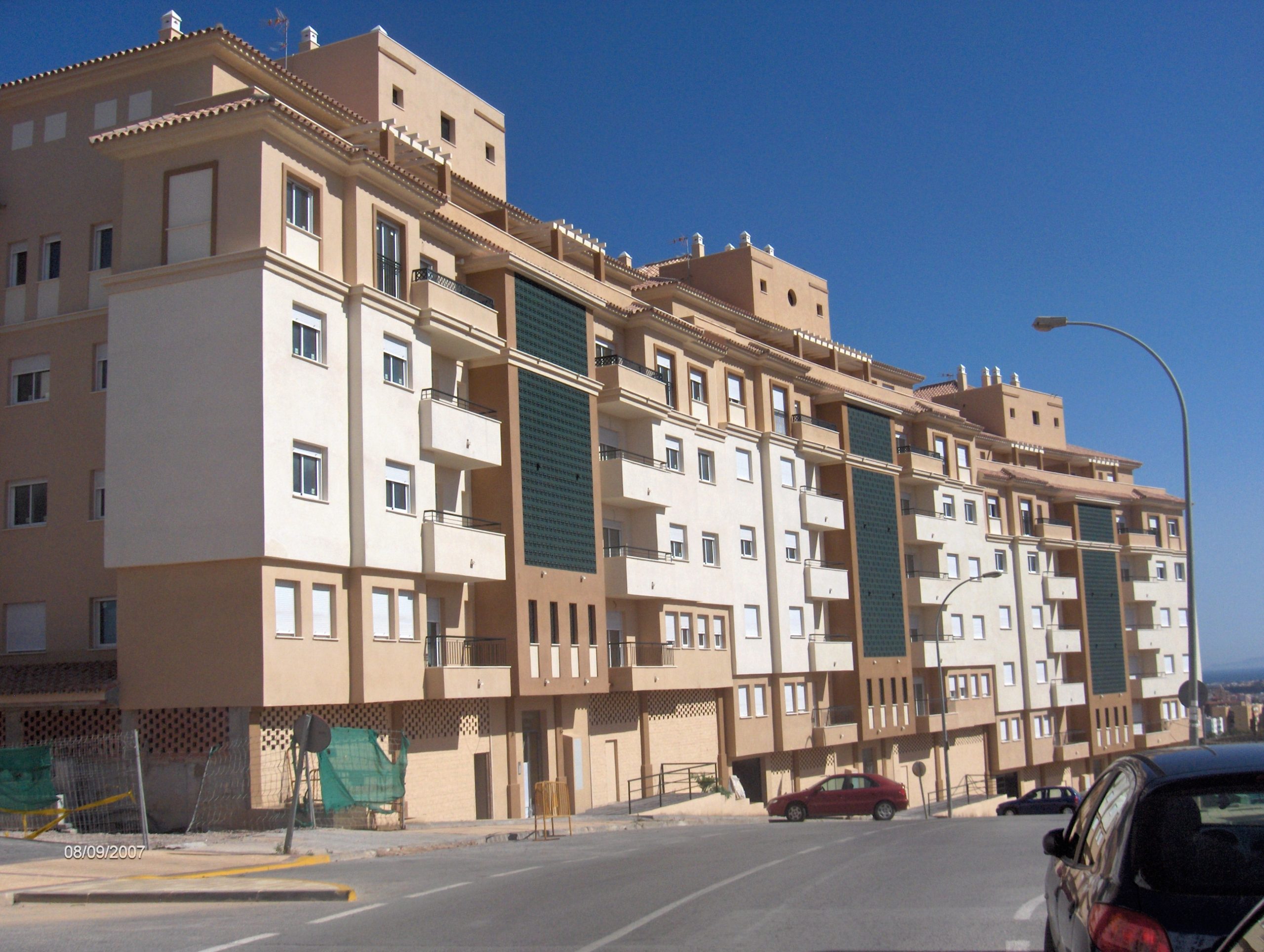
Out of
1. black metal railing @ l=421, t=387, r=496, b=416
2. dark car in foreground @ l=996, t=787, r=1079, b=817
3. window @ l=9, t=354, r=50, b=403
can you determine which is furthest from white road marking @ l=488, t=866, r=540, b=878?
dark car in foreground @ l=996, t=787, r=1079, b=817

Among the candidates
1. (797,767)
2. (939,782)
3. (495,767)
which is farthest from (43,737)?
(939,782)

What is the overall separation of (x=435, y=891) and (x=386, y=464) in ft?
45.1

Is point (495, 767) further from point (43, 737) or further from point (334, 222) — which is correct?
point (334, 222)

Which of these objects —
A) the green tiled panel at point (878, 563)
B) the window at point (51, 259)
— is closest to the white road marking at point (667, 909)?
the window at point (51, 259)

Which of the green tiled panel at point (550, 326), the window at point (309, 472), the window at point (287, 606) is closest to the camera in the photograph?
the window at point (287, 606)

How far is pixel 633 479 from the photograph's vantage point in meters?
36.7

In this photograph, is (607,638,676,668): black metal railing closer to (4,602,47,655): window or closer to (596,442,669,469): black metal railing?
(596,442,669,469): black metal railing

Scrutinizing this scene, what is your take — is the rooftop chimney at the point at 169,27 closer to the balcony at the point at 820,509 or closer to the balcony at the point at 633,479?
the balcony at the point at 633,479

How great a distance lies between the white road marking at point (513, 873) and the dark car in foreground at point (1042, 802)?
106 ft

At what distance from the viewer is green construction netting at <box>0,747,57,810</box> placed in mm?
21328

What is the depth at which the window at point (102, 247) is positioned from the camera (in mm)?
28016

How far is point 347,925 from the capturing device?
12.0 m

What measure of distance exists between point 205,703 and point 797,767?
89.8 feet

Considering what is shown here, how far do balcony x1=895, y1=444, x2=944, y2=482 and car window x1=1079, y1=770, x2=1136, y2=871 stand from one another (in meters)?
49.1
